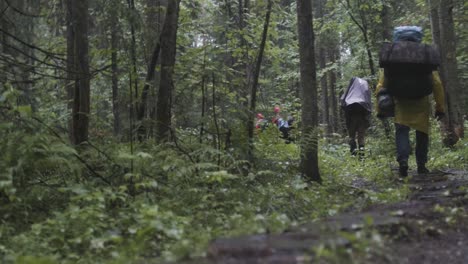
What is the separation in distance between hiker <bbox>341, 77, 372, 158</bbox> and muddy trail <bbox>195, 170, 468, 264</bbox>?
7.05m

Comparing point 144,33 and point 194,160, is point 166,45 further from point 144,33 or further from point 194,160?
point 194,160

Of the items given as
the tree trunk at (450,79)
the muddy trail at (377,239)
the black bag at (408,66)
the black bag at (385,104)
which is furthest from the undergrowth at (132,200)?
the tree trunk at (450,79)

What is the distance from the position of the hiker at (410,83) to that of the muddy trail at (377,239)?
2.29 metres

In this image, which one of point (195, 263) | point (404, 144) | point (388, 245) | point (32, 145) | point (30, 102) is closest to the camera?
point (195, 263)

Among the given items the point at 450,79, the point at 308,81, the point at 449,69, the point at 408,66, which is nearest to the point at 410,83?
the point at 408,66

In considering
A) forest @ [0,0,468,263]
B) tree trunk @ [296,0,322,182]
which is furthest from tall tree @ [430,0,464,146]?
tree trunk @ [296,0,322,182]

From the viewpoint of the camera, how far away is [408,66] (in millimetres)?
7469

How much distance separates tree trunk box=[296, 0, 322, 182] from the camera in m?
7.30

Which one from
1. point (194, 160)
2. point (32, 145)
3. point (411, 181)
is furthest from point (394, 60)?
point (32, 145)

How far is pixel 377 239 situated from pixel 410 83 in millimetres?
5301

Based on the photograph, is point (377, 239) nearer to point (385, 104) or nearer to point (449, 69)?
point (385, 104)

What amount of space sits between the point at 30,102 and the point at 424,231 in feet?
16.6

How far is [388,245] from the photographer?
360cm

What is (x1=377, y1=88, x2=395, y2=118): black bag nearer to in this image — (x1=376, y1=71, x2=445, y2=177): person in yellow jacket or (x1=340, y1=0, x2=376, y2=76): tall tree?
(x1=376, y1=71, x2=445, y2=177): person in yellow jacket
